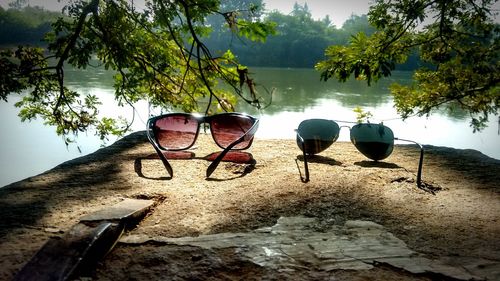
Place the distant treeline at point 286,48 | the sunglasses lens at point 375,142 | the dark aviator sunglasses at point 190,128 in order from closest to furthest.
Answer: the sunglasses lens at point 375,142 < the dark aviator sunglasses at point 190,128 < the distant treeline at point 286,48

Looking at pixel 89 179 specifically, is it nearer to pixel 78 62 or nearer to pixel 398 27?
pixel 78 62

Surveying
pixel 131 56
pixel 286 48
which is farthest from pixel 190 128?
pixel 286 48

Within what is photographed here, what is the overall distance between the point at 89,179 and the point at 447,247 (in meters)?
1.80

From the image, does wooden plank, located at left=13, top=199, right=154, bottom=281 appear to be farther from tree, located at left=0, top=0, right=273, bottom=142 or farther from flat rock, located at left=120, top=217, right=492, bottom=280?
A: tree, located at left=0, top=0, right=273, bottom=142

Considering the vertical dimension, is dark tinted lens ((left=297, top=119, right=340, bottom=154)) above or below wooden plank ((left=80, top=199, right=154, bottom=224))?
above

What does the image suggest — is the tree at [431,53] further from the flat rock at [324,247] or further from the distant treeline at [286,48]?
the distant treeline at [286,48]

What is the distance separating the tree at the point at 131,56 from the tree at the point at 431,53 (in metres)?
1.04

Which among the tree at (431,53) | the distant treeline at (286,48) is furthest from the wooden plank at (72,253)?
the distant treeline at (286,48)

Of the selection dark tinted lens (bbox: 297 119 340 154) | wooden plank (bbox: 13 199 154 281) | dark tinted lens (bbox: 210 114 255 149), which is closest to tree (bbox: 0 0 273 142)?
dark tinted lens (bbox: 210 114 255 149)

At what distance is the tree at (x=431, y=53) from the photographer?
10.5 ft

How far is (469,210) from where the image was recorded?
1.38m

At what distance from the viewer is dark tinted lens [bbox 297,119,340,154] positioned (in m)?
2.53

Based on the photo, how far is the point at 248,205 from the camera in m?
1.44

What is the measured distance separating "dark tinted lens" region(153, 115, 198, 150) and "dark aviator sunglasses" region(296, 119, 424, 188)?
3.08 ft
